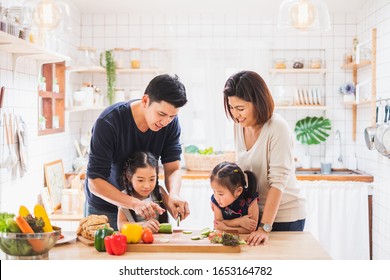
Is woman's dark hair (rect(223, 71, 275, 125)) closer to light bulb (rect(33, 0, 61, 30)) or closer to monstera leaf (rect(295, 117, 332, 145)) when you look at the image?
light bulb (rect(33, 0, 61, 30))

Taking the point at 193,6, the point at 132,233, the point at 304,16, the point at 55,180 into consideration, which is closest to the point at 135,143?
the point at 132,233

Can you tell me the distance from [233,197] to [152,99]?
1.33ft

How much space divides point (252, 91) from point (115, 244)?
1.95 ft

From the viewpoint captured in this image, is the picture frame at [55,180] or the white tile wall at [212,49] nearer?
the picture frame at [55,180]

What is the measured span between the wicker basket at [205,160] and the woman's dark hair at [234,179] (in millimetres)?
1581

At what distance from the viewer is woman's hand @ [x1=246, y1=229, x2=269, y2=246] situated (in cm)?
158

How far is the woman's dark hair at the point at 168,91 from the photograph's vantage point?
161cm

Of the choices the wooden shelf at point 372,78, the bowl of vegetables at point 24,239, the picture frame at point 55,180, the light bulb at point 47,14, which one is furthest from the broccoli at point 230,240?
the wooden shelf at point 372,78

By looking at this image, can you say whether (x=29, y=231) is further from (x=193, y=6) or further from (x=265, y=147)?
(x=193, y=6)

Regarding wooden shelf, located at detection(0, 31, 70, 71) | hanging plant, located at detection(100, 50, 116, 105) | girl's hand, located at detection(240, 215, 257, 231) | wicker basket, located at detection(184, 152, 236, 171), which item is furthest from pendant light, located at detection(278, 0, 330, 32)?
hanging plant, located at detection(100, 50, 116, 105)

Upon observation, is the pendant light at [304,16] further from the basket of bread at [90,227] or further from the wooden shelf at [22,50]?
the basket of bread at [90,227]

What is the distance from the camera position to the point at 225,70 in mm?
3660

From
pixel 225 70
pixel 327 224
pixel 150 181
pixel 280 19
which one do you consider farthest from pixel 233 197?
pixel 225 70
